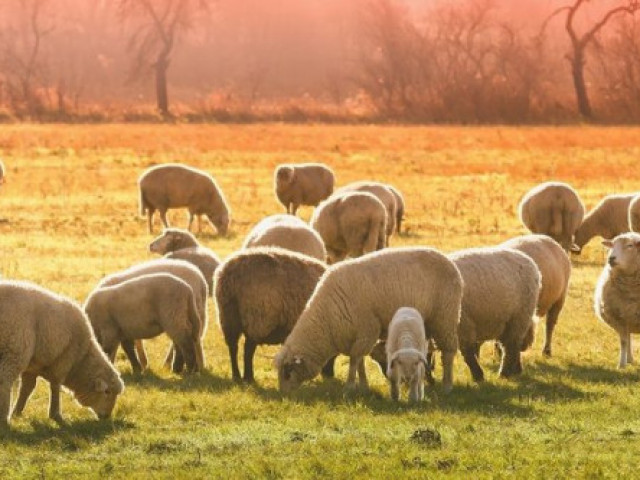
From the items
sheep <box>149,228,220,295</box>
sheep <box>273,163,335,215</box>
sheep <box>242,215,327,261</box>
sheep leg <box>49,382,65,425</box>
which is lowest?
sheep <box>273,163,335,215</box>

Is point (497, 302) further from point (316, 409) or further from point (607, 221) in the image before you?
point (607, 221)

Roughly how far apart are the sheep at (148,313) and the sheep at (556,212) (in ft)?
40.7

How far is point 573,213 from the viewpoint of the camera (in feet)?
84.5

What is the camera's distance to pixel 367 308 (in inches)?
515

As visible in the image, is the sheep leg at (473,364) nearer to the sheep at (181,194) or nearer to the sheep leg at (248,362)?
the sheep leg at (248,362)

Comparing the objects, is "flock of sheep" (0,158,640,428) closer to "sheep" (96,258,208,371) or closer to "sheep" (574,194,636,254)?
"sheep" (96,258,208,371)

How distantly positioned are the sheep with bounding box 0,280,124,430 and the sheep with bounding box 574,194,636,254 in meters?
15.5

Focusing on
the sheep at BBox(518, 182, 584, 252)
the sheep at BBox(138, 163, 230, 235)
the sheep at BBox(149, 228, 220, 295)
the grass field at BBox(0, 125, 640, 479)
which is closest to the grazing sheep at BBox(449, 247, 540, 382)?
the grass field at BBox(0, 125, 640, 479)

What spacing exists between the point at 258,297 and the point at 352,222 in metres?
8.39

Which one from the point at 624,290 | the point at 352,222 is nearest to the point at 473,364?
the point at 624,290

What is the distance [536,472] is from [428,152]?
4122cm

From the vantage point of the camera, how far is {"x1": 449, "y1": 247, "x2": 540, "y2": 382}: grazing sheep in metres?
14.3

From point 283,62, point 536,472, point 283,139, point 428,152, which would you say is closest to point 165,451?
point 536,472

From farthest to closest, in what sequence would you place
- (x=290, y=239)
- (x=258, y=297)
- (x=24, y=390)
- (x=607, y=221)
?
(x=607, y=221) → (x=290, y=239) → (x=258, y=297) → (x=24, y=390)
